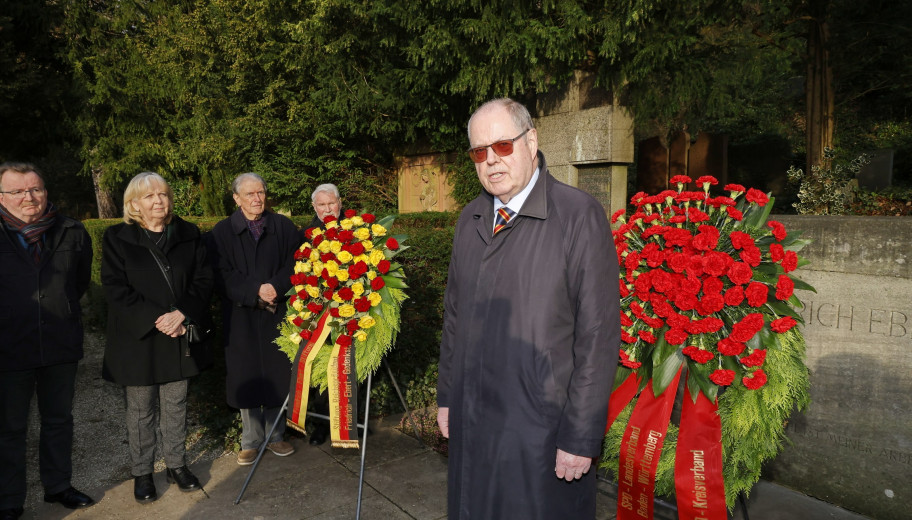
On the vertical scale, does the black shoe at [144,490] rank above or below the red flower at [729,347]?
below

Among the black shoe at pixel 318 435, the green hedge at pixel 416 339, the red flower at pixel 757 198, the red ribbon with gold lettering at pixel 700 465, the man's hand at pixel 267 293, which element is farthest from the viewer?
the green hedge at pixel 416 339

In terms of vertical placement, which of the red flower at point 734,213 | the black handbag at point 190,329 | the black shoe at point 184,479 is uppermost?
the red flower at point 734,213

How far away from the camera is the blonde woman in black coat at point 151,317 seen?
3.65 m

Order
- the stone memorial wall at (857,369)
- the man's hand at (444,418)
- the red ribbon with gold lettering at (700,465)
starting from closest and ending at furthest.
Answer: the man's hand at (444,418) < the red ribbon with gold lettering at (700,465) < the stone memorial wall at (857,369)

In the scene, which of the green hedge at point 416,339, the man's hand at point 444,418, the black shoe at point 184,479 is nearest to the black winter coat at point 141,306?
the black shoe at point 184,479

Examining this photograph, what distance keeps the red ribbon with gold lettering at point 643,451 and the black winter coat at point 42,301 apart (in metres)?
3.45

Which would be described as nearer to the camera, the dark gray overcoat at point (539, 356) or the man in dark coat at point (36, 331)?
the dark gray overcoat at point (539, 356)

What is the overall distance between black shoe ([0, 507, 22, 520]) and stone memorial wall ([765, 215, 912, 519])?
4.76 metres

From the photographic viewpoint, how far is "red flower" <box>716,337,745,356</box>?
2691 millimetres

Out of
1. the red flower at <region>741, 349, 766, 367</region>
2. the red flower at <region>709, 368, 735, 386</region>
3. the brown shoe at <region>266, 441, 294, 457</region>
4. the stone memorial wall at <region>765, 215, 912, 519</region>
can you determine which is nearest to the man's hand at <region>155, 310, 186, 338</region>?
the brown shoe at <region>266, 441, 294, 457</region>

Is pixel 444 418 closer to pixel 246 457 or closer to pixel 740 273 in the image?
pixel 740 273

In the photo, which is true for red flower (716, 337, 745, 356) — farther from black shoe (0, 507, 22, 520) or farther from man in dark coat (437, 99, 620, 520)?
black shoe (0, 507, 22, 520)

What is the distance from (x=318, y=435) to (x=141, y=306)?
5.82ft

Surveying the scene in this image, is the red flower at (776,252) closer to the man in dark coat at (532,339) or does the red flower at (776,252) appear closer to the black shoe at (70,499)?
the man in dark coat at (532,339)
